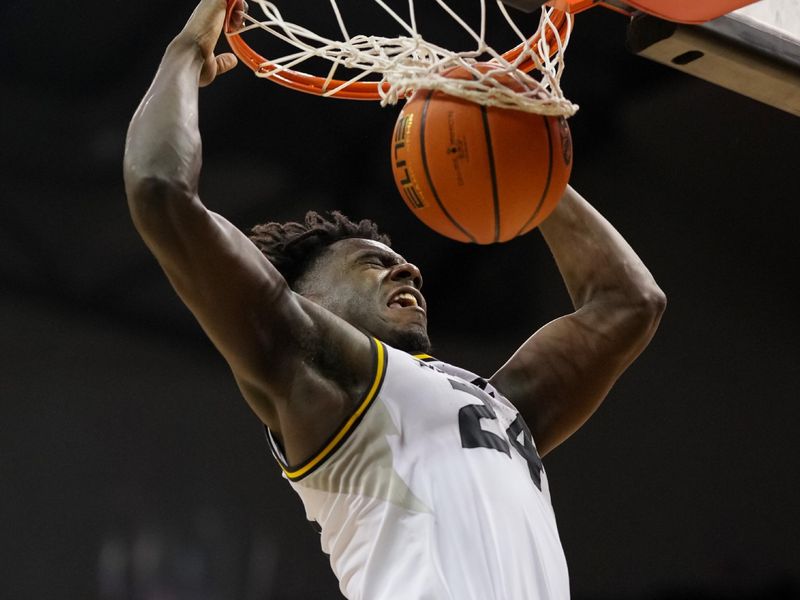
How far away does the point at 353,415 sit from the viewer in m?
2.02

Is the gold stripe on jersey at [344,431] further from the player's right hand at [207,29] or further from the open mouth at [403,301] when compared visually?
the player's right hand at [207,29]

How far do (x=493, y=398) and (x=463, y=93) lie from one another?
655 millimetres

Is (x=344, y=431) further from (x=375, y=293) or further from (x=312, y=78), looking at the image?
(x=312, y=78)

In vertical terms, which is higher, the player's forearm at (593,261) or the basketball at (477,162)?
the basketball at (477,162)

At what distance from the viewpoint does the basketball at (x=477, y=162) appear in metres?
1.88

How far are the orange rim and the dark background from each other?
205cm

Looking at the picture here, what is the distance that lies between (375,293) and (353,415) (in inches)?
15.7

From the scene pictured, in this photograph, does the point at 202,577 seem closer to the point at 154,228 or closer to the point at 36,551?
the point at 36,551

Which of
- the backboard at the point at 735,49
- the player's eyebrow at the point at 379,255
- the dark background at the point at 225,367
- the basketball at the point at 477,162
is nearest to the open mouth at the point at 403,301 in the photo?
the player's eyebrow at the point at 379,255

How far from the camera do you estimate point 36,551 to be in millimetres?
4055

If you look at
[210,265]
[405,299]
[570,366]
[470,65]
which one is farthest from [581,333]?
[210,265]

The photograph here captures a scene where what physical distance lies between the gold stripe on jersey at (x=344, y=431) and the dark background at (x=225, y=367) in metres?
2.32

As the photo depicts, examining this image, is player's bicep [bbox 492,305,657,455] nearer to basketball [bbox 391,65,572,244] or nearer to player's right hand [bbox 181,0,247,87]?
basketball [bbox 391,65,572,244]

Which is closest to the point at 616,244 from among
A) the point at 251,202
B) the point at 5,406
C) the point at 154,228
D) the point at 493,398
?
the point at 493,398
